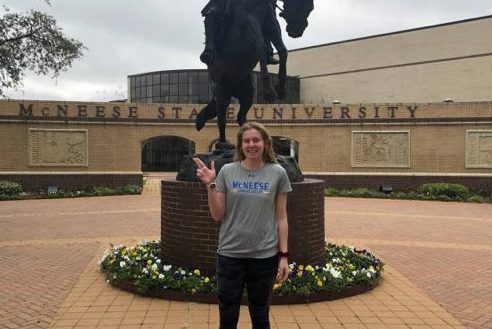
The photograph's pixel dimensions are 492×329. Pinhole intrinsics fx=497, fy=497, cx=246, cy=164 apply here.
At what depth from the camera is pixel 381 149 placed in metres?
22.2

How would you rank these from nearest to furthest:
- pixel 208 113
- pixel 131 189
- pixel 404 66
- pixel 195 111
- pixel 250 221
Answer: pixel 250 221 → pixel 208 113 → pixel 131 189 → pixel 195 111 → pixel 404 66

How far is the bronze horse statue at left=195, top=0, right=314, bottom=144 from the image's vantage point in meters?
6.75

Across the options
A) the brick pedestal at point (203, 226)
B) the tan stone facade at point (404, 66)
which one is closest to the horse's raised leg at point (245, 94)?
the brick pedestal at point (203, 226)

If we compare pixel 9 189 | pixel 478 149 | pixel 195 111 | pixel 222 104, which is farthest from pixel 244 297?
pixel 478 149

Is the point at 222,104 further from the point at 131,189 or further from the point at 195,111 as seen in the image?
the point at 195,111

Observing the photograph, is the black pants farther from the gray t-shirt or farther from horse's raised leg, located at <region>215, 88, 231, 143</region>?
horse's raised leg, located at <region>215, 88, 231, 143</region>

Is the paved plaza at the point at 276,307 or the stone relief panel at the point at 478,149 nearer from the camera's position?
the paved plaza at the point at 276,307

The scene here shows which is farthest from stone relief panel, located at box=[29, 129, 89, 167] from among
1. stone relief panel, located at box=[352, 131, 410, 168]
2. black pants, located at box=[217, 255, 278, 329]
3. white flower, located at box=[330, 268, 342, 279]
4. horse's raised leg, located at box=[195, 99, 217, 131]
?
black pants, located at box=[217, 255, 278, 329]

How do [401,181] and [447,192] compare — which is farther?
[401,181]

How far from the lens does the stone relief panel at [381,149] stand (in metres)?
22.0

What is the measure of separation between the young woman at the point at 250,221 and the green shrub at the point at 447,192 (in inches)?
720

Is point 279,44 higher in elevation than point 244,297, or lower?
higher

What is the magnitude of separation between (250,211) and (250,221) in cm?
7

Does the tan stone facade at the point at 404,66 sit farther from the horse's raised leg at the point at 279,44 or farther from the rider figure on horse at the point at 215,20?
the rider figure on horse at the point at 215,20
